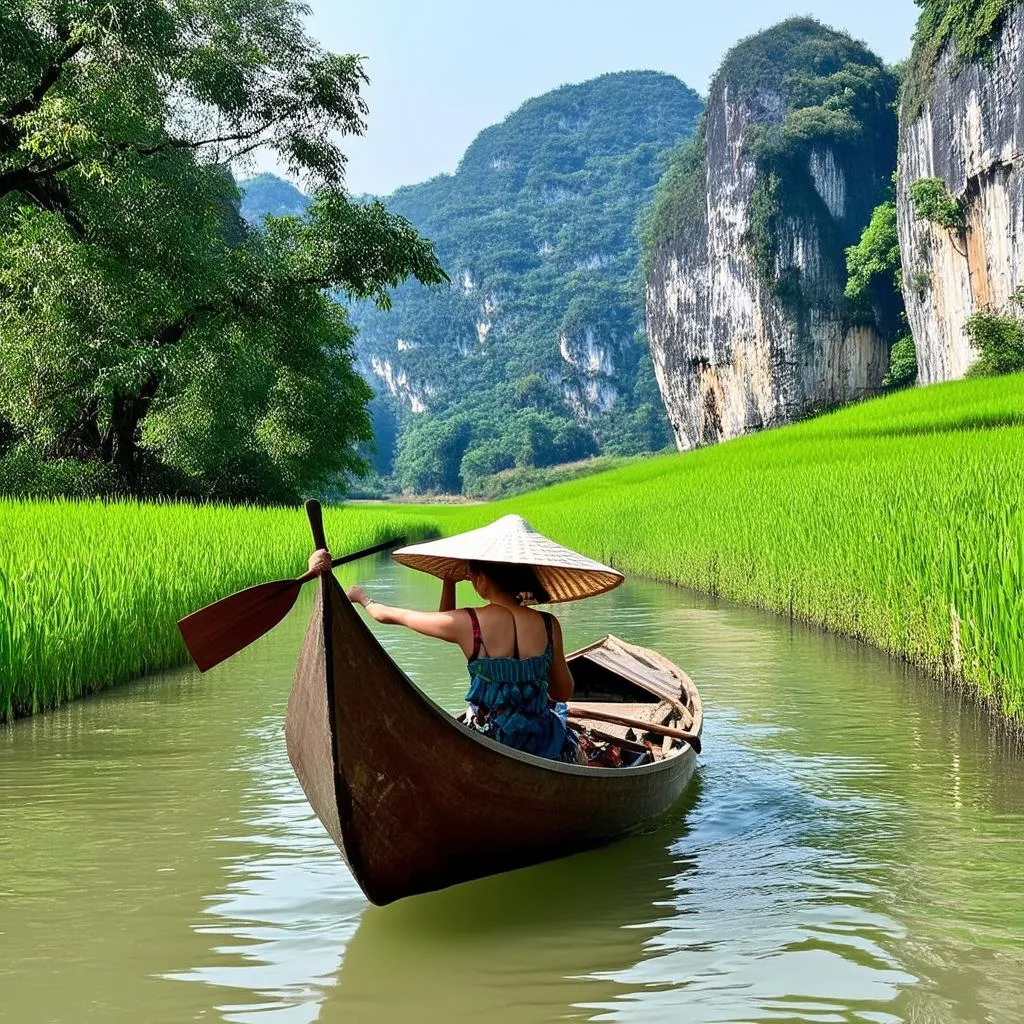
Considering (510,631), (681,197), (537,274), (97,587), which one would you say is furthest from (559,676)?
(537,274)

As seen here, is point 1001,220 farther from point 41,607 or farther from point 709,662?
point 41,607

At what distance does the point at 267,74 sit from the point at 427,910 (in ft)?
55.5

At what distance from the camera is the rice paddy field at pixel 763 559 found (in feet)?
20.4

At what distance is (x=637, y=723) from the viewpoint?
5145mm

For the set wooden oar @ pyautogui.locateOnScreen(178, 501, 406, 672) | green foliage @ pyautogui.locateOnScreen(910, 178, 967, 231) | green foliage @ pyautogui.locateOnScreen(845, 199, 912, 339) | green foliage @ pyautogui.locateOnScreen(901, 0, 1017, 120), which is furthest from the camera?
green foliage @ pyautogui.locateOnScreen(845, 199, 912, 339)

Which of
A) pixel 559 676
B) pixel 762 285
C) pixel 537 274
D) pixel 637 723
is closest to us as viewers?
pixel 559 676

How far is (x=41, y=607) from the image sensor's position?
22.4 feet

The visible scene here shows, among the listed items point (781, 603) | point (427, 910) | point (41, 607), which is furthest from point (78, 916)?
point (781, 603)

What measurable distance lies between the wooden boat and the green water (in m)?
0.20

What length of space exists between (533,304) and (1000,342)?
257ft

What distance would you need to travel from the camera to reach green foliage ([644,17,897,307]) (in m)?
47.6

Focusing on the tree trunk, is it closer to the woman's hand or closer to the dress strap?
the dress strap

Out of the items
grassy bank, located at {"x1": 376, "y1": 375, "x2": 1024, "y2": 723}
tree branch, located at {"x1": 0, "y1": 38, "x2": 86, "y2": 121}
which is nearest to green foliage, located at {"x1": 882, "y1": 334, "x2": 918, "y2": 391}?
grassy bank, located at {"x1": 376, "y1": 375, "x2": 1024, "y2": 723}

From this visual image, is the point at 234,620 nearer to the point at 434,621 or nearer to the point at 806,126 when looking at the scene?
the point at 434,621
